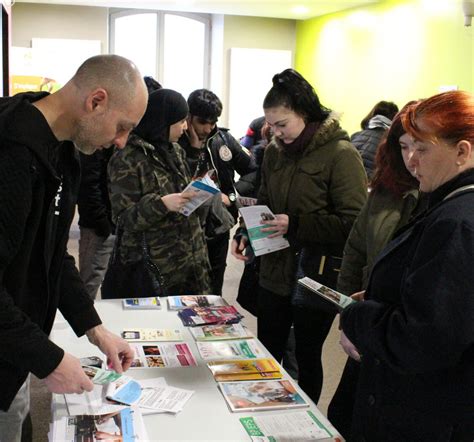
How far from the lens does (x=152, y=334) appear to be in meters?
1.88

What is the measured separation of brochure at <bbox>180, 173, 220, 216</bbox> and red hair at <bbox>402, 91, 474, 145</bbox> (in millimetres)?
949

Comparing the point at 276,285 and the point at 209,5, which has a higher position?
the point at 209,5

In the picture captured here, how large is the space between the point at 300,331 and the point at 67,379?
114 centimetres

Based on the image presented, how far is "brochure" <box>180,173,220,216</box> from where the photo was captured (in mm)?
2076

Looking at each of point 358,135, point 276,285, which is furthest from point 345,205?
point 358,135

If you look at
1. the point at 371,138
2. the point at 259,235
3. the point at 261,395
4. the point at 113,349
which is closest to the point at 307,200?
the point at 259,235

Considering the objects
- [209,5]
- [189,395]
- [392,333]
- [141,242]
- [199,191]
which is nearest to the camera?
[392,333]

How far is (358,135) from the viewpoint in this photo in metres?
3.94

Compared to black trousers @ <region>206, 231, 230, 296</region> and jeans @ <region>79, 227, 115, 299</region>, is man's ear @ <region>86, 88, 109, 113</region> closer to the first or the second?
black trousers @ <region>206, 231, 230, 296</region>

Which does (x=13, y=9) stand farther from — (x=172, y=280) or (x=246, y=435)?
(x=246, y=435)

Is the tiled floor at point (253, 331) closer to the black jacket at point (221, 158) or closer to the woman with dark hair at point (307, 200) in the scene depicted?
the woman with dark hair at point (307, 200)

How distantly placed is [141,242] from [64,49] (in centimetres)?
565

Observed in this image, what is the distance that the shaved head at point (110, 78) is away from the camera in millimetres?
1311

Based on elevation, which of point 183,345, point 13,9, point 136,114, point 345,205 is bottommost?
point 183,345
